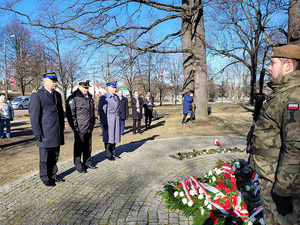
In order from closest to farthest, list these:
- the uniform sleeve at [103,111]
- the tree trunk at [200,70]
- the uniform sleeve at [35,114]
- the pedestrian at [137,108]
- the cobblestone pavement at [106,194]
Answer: the cobblestone pavement at [106,194] → the uniform sleeve at [35,114] → the uniform sleeve at [103,111] → the pedestrian at [137,108] → the tree trunk at [200,70]

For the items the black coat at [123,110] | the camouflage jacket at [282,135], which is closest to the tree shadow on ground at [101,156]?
the black coat at [123,110]

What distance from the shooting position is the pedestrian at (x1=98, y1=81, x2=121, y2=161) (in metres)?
5.60

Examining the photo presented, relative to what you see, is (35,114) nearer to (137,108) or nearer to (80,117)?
(80,117)

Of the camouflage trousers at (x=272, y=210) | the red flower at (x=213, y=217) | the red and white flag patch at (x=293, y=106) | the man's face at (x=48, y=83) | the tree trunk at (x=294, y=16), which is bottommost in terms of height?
the red flower at (x=213, y=217)

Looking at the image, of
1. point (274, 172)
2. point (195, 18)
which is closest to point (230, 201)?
point (274, 172)

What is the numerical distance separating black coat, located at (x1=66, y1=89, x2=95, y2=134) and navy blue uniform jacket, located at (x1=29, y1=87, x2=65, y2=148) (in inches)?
16.2

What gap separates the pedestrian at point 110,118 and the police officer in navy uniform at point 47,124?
144 cm

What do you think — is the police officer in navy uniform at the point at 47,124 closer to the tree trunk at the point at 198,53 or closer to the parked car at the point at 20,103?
the tree trunk at the point at 198,53

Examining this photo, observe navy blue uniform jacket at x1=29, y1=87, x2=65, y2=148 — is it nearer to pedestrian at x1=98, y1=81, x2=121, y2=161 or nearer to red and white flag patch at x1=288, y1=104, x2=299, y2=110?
pedestrian at x1=98, y1=81, x2=121, y2=161

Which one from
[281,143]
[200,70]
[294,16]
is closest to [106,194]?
[281,143]

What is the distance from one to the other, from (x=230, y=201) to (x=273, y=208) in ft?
3.61

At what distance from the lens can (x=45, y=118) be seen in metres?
4.04

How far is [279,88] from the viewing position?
1.74m

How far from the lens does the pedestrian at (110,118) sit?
18.4ft
